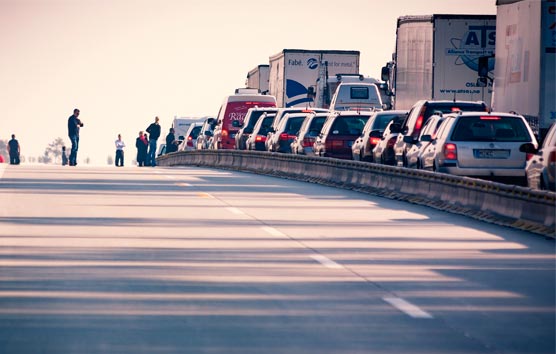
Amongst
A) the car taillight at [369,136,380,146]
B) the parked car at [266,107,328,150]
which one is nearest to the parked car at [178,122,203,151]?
the parked car at [266,107,328,150]

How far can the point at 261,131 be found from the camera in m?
49.4

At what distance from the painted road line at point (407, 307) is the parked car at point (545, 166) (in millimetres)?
11493

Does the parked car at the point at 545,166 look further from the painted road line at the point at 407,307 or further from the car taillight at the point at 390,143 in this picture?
the painted road line at the point at 407,307

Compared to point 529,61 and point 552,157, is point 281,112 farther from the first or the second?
point 552,157

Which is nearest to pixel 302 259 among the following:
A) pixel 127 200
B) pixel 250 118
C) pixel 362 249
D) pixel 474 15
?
pixel 362 249

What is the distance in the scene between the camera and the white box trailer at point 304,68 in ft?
200

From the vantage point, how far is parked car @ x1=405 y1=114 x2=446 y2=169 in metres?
29.3

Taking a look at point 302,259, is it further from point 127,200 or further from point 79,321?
point 127,200

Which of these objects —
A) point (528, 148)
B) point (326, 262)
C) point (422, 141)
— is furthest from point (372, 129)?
point (326, 262)

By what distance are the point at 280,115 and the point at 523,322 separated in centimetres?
3640

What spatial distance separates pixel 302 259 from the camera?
51.1ft

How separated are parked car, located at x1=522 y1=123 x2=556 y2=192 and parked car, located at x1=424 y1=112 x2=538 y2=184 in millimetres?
2734

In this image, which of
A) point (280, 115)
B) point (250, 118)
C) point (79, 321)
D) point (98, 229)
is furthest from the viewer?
point (250, 118)

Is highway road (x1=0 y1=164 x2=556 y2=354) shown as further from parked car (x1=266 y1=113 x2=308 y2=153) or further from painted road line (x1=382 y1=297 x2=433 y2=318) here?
parked car (x1=266 y1=113 x2=308 y2=153)
